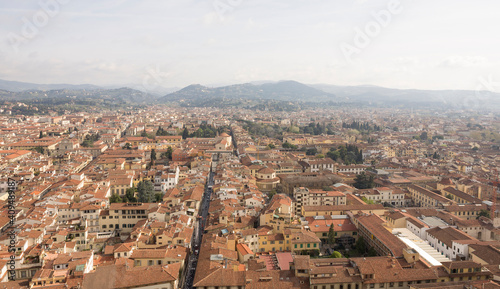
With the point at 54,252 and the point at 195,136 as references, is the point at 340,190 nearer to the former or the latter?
the point at 54,252

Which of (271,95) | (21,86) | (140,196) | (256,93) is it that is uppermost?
(21,86)

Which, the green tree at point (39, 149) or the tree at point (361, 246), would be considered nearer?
the tree at point (361, 246)

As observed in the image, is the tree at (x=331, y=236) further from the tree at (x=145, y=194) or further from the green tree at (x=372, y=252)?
the tree at (x=145, y=194)

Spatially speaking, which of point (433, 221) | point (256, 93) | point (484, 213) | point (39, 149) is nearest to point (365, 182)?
point (484, 213)

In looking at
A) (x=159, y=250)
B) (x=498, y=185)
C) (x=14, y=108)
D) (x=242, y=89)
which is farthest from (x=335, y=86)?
(x=159, y=250)

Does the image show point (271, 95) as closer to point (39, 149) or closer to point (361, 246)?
point (39, 149)

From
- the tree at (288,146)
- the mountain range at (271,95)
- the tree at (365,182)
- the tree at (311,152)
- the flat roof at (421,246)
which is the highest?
the mountain range at (271,95)

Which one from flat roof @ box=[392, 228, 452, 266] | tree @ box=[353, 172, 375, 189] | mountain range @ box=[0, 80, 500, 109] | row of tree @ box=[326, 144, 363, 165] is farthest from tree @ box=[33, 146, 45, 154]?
mountain range @ box=[0, 80, 500, 109]

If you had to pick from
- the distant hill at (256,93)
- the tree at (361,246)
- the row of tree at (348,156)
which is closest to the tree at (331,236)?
the tree at (361,246)
